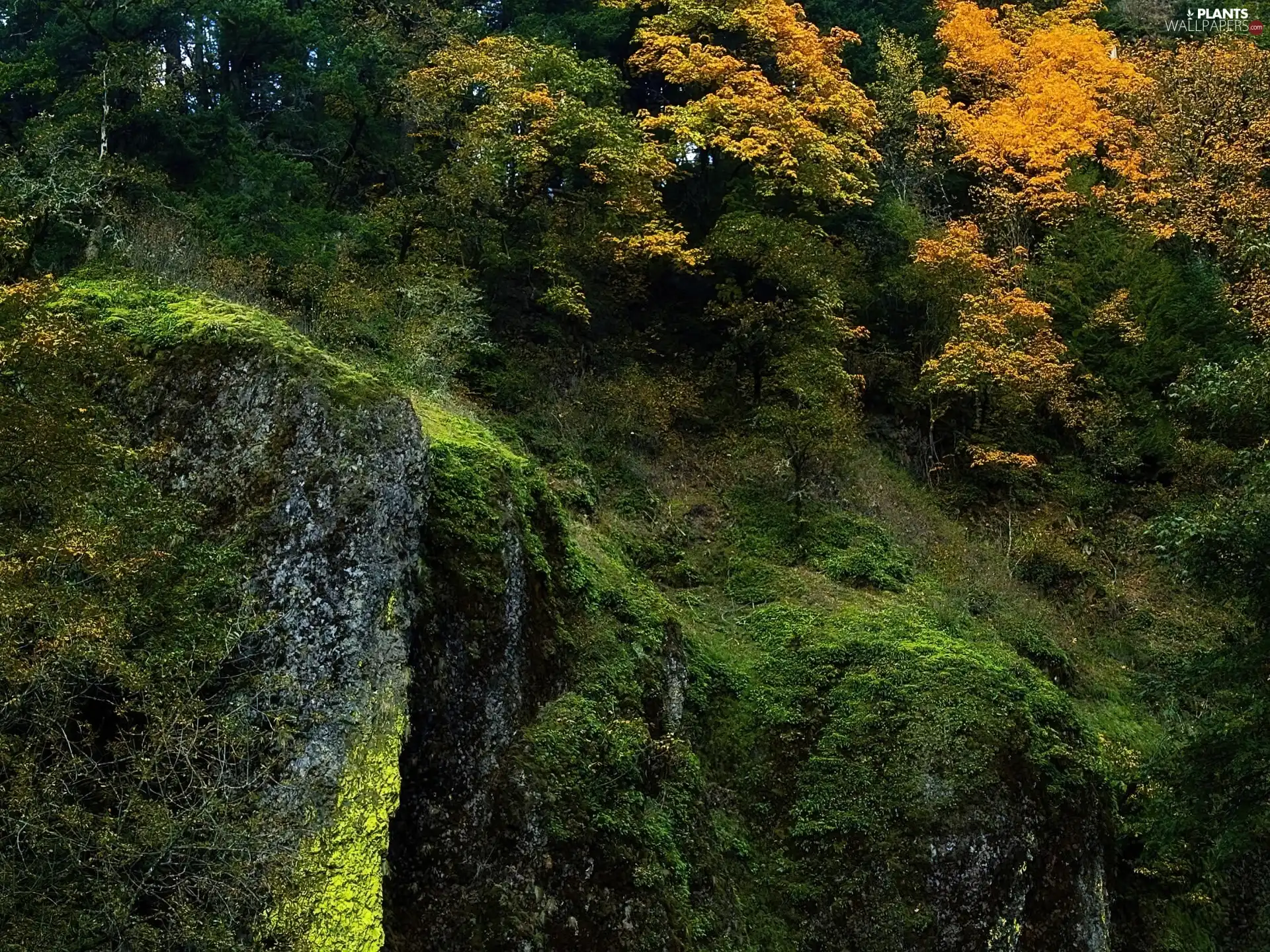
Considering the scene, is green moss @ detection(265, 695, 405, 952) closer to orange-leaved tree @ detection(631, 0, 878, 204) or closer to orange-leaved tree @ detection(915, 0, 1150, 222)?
orange-leaved tree @ detection(631, 0, 878, 204)

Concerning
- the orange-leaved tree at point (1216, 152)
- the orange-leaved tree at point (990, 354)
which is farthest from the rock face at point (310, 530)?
the orange-leaved tree at point (1216, 152)

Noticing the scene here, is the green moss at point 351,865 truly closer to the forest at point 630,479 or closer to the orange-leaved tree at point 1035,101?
the forest at point 630,479

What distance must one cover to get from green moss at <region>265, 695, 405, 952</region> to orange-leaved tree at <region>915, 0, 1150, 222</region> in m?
18.6

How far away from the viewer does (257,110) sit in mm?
18891

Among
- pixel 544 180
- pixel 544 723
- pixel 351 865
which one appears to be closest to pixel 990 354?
pixel 544 180

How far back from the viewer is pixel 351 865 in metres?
6.54

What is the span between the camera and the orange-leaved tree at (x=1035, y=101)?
20766 mm

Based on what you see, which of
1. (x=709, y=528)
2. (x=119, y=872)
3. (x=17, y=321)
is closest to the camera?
(x=119, y=872)

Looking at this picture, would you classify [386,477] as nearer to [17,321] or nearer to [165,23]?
Result: [17,321]

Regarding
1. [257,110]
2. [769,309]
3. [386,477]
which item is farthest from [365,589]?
[257,110]

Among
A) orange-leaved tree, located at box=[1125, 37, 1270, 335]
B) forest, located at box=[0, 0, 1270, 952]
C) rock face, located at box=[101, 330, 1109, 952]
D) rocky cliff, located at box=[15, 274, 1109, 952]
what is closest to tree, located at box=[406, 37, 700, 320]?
forest, located at box=[0, 0, 1270, 952]

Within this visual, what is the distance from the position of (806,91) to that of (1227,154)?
28.6 ft

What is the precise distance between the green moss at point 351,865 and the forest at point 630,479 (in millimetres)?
31

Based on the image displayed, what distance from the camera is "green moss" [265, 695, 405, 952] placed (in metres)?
6.21
